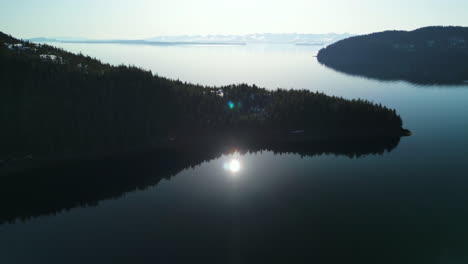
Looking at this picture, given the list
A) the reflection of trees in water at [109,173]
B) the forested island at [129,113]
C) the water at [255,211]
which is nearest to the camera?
the water at [255,211]

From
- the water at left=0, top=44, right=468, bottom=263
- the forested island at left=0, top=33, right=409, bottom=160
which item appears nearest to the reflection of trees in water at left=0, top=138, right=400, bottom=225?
the water at left=0, top=44, right=468, bottom=263

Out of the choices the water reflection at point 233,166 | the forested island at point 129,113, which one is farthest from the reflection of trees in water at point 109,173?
the forested island at point 129,113

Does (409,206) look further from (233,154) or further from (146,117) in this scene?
(146,117)

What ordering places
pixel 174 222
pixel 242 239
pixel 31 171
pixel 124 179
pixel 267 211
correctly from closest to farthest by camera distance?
pixel 242 239 < pixel 174 222 < pixel 267 211 < pixel 124 179 < pixel 31 171

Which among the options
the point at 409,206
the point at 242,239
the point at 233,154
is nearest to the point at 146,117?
the point at 233,154

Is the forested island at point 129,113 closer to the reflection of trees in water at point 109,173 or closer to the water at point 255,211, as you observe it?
the reflection of trees in water at point 109,173

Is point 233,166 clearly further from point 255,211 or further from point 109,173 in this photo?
point 109,173

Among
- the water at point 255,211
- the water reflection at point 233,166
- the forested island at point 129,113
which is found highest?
the forested island at point 129,113
